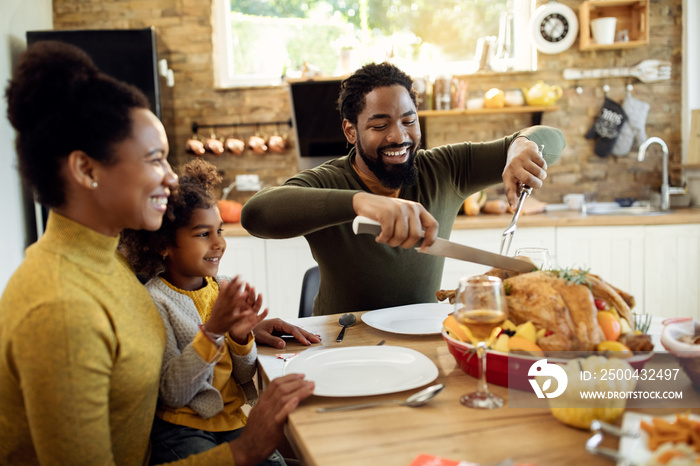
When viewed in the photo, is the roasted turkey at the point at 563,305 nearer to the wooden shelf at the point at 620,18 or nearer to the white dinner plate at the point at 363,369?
the white dinner plate at the point at 363,369

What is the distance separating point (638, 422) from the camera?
786mm

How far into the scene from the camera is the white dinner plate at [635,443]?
686 mm

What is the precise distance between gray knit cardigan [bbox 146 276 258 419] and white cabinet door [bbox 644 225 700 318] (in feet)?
9.11

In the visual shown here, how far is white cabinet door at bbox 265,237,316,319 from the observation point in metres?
3.45

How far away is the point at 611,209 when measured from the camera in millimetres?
3779

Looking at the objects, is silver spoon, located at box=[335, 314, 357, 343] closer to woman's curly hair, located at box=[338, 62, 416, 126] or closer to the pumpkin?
woman's curly hair, located at box=[338, 62, 416, 126]

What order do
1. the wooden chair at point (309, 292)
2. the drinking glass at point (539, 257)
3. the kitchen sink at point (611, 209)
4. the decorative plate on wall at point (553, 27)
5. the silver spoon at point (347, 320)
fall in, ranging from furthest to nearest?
the decorative plate on wall at point (553, 27), the kitchen sink at point (611, 209), the wooden chair at point (309, 292), the silver spoon at point (347, 320), the drinking glass at point (539, 257)

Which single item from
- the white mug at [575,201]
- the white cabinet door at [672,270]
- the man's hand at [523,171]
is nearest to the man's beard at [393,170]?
the man's hand at [523,171]

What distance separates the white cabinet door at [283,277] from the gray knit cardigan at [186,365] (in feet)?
6.83

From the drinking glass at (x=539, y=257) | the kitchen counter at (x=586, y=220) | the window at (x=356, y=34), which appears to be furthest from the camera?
the window at (x=356, y=34)

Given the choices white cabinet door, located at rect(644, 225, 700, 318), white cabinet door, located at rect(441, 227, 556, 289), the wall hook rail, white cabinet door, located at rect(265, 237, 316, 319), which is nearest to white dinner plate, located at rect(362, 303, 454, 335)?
white cabinet door, located at rect(441, 227, 556, 289)

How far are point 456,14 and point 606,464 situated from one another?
3776 millimetres

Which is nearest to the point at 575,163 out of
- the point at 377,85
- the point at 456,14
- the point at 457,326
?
the point at 456,14

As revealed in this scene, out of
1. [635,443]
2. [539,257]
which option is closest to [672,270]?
[539,257]
